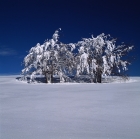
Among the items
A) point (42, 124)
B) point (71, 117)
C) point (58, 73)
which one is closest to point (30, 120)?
point (42, 124)

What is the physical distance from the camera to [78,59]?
1817 centimetres

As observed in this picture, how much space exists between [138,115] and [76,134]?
175 cm

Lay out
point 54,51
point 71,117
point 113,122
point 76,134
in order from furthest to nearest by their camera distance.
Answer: point 54,51, point 71,117, point 113,122, point 76,134

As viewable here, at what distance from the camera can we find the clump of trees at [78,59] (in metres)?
17.4

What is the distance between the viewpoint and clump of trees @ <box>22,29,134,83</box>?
17375mm

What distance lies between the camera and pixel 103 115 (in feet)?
13.3

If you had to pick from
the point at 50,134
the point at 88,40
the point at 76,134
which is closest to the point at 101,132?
the point at 76,134

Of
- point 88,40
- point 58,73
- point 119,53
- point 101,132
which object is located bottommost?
point 101,132

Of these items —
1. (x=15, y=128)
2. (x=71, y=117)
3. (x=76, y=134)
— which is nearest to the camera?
(x=76, y=134)

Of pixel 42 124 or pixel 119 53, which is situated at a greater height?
pixel 119 53

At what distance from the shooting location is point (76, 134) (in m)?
2.96

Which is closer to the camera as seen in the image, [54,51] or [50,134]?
[50,134]

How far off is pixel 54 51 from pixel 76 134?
1490 cm

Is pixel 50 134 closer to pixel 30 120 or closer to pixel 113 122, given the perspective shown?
pixel 30 120
